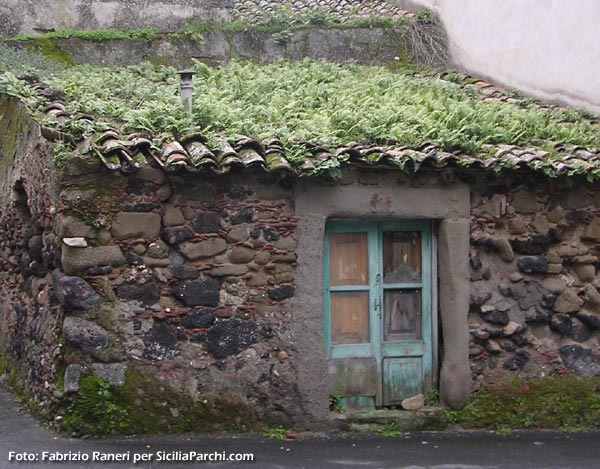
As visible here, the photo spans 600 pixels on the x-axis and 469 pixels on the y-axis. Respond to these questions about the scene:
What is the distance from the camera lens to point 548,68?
9617 millimetres

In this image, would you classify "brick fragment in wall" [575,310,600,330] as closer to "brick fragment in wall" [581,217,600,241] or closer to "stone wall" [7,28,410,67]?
"brick fragment in wall" [581,217,600,241]

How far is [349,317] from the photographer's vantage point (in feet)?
23.6

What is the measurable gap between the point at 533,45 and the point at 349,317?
449cm

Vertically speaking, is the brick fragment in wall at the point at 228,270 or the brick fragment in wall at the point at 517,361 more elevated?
the brick fragment in wall at the point at 228,270

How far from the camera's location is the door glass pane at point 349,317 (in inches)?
282

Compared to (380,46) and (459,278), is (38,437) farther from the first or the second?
(380,46)

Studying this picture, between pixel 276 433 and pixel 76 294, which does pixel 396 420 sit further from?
pixel 76 294

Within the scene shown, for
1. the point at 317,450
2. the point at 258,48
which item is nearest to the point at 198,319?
the point at 317,450

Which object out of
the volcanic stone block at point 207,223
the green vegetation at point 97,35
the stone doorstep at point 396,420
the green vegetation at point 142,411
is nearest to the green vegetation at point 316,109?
the volcanic stone block at point 207,223

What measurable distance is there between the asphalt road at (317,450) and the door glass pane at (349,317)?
866 mm

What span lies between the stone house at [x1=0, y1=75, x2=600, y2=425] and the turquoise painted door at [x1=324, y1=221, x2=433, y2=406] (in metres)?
0.01

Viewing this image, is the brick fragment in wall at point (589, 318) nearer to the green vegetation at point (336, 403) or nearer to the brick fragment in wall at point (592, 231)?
the brick fragment in wall at point (592, 231)

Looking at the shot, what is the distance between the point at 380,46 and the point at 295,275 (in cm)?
588

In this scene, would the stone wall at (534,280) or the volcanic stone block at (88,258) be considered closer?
the volcanic stone block at (88,258)
